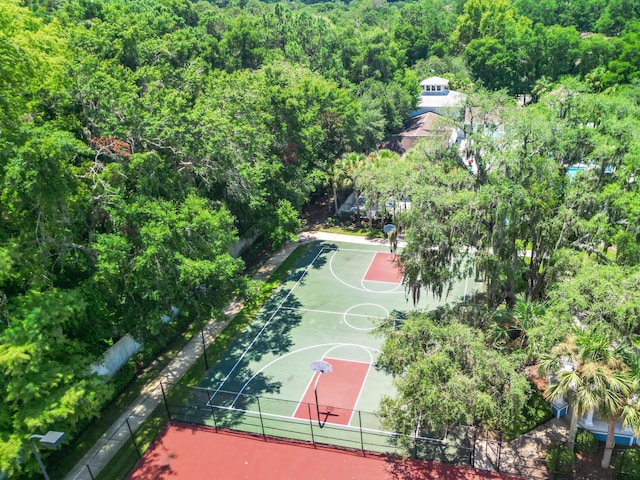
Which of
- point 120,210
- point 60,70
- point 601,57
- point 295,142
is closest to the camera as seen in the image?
point 120,210

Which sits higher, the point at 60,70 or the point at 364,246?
the point at 60,70

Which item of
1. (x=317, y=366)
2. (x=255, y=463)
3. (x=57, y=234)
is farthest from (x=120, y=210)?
(x=255, y=463)

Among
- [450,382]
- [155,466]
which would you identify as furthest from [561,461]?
[155,466]

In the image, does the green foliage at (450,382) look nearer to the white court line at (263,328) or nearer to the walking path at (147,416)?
the walking path at (147,416)

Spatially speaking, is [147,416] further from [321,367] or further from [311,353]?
[321,367]

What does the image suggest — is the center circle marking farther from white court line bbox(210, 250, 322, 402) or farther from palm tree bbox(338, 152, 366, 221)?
palm tree bbox(338, 152, 366, 221)

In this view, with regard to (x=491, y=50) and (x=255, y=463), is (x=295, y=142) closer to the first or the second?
(x=255, y=463)
